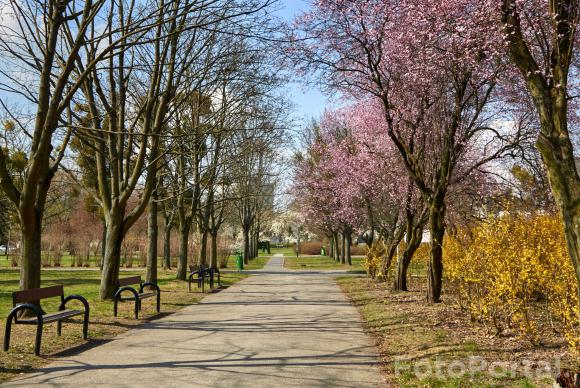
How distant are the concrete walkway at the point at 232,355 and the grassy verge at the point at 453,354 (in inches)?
14.1

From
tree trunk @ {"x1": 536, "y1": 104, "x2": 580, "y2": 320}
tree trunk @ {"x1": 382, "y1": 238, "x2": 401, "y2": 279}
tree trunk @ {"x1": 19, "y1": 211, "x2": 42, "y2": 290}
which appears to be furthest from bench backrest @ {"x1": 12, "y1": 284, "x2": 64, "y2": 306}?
tree trunk @ {"x1": 382, "y1": 238, "x2": 401, "y2": 279}

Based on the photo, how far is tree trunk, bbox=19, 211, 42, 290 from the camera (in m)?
10.3

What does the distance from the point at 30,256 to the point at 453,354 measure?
7.61m

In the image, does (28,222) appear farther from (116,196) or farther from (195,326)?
(116,196)

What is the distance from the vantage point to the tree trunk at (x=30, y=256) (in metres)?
10.3

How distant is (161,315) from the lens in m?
12.3

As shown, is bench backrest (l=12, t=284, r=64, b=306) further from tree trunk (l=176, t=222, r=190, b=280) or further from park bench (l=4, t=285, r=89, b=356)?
tree trunk (l=176, t=222, r=190, b=280)

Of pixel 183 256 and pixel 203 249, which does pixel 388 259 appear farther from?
pixel 203 249

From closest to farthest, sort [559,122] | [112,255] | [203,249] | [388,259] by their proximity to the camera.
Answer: [559,122] → [112,255] → [388,259] → [203,249]

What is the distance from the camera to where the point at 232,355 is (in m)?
7.57

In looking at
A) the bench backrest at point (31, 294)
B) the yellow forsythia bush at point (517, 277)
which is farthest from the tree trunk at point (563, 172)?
the bench backrest at point (31, 294)

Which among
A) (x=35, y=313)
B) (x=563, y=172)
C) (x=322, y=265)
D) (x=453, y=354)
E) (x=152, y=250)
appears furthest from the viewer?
(x=322, y=265)

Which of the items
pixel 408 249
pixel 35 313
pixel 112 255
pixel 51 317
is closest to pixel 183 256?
pixel 112 255

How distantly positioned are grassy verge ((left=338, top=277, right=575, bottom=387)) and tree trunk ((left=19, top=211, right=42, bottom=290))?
247 inches
